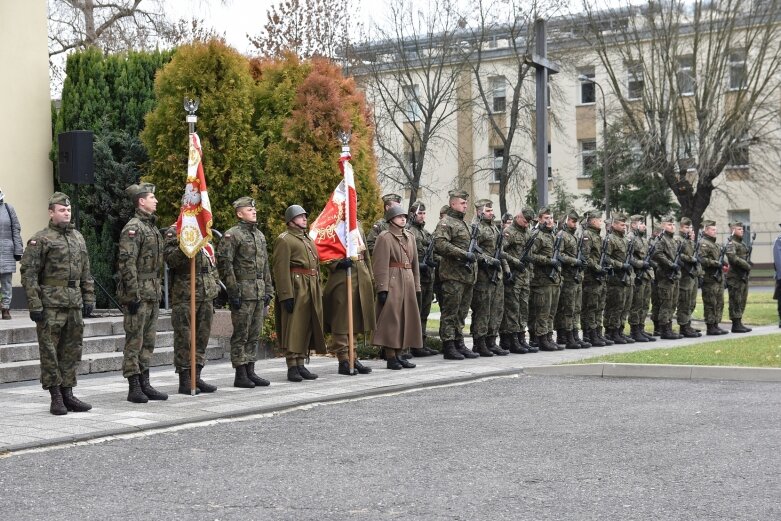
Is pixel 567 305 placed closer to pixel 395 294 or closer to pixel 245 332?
pixel 395 294

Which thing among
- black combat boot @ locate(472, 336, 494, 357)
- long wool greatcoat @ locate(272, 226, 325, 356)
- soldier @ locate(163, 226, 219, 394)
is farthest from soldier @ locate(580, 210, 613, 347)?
soldier @ locate(163, 226, 219, 394)

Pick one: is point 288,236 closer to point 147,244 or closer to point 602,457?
point 147,244

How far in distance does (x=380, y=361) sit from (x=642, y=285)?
16.7 feet

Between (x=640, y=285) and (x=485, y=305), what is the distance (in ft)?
11.9

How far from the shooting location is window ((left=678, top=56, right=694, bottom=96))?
126ft

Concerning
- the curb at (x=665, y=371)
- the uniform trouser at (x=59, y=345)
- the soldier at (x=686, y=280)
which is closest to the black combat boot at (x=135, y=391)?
the uniform trouser at (x=59, y=345)

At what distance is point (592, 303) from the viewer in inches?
696

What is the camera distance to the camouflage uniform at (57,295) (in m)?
10.2

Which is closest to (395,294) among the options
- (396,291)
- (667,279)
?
(396,291)

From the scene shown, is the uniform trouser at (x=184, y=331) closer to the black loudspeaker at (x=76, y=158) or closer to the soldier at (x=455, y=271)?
the soldier at (x=455, y=271)

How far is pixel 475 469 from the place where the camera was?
754cm

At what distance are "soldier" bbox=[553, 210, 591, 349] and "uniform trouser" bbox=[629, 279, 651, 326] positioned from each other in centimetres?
143

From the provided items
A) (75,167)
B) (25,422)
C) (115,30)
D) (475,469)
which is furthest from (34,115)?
(115,30)

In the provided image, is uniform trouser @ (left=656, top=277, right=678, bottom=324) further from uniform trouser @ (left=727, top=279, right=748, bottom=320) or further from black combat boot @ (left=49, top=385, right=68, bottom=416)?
black combat boot @ (left=49, top=385, right=68, bottom=416)
